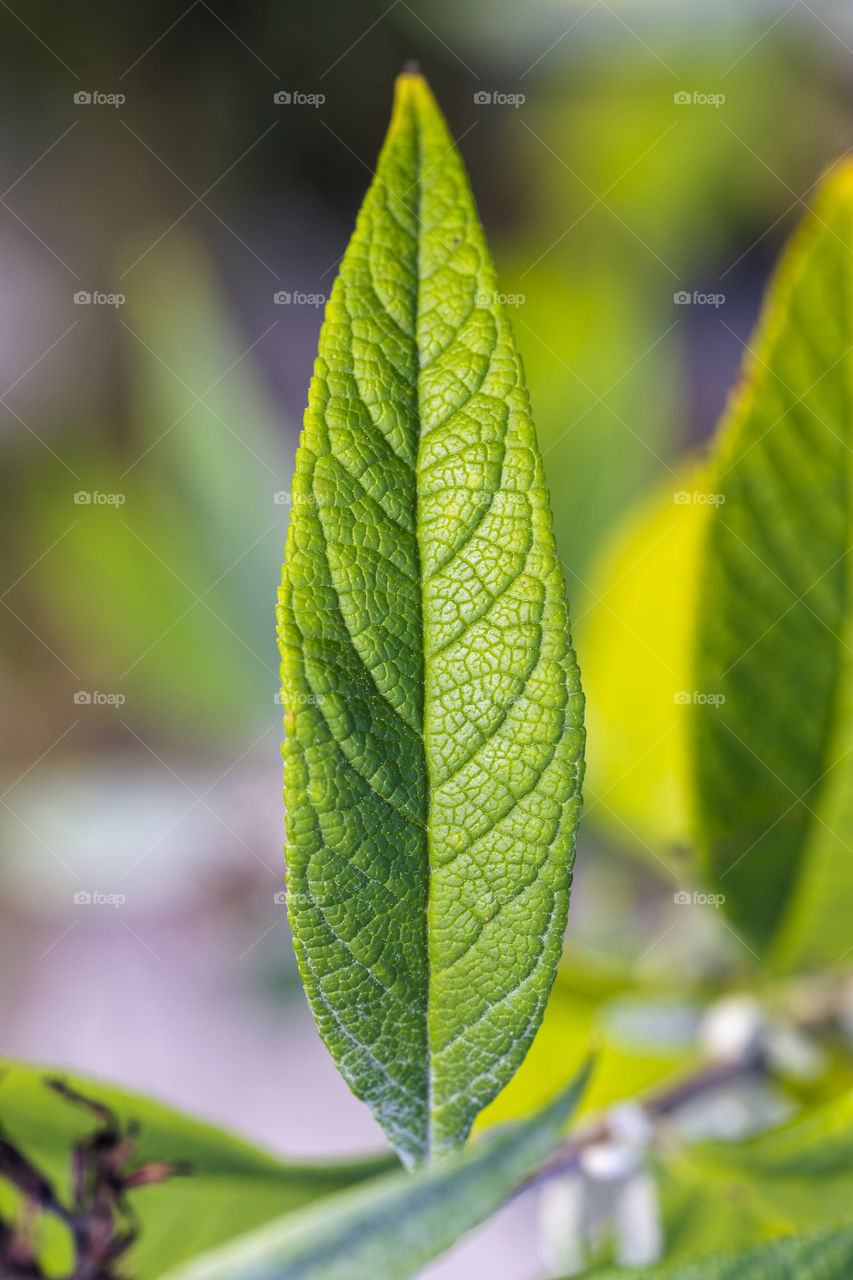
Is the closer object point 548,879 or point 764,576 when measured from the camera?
point 548,879

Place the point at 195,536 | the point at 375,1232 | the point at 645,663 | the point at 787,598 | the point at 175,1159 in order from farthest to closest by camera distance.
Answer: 1. the point at 195,536
2. the point at 645,663
3. the point at 787,598
4. the point at 175,1159
5. the point at 375,1232

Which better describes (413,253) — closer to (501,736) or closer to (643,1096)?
(501,736)

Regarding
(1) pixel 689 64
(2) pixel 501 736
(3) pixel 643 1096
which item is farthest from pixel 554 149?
(2) pixel 501 736

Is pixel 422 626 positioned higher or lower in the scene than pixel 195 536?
lower

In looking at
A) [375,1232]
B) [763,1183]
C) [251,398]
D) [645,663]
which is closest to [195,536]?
[251,398]

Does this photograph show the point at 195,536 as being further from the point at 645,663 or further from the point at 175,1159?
the point at 175,1159

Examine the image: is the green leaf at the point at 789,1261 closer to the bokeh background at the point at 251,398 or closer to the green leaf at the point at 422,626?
the green leaf at the point at 422,626
